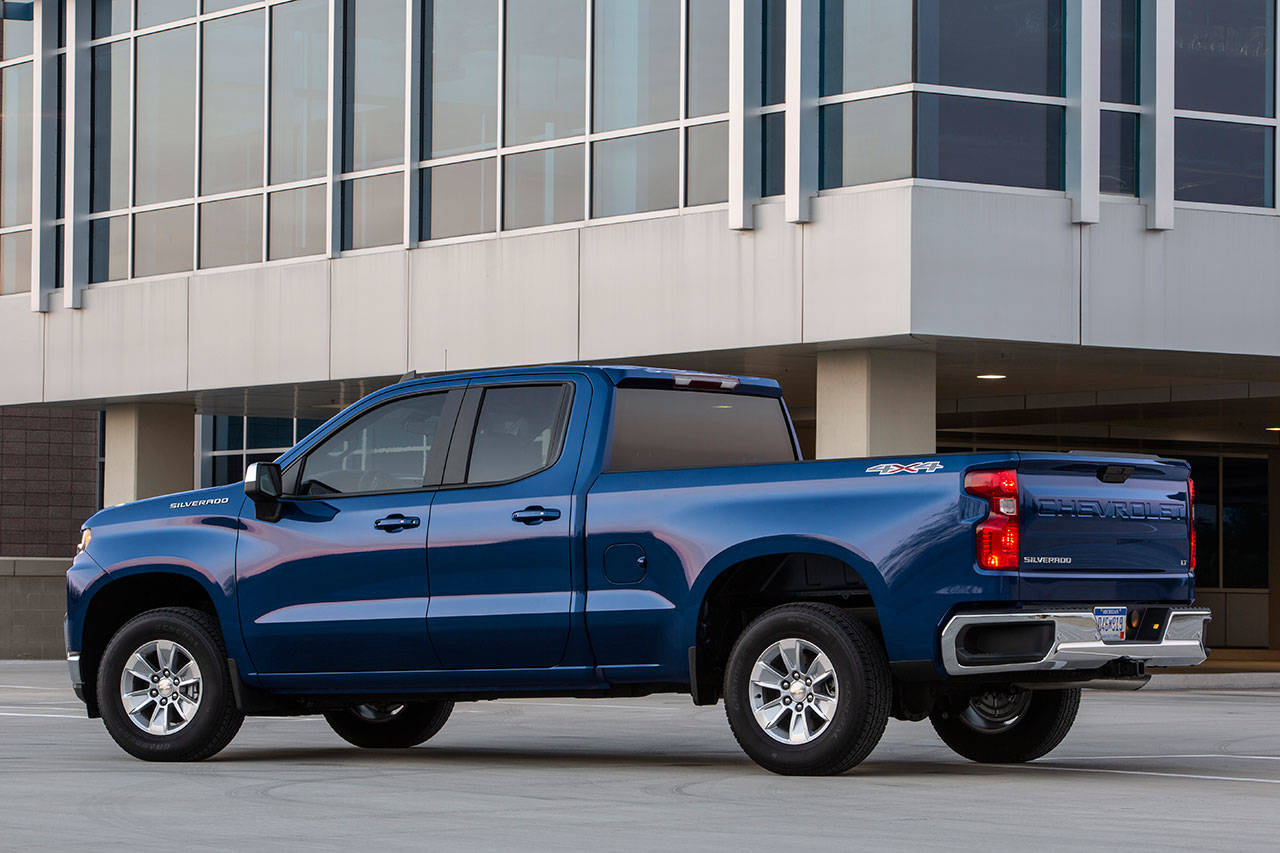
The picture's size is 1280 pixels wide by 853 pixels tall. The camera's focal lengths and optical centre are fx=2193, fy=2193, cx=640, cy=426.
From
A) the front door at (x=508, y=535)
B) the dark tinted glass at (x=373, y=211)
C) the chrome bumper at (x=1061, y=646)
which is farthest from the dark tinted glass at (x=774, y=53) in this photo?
the chrome bumper at (x=1061, y=646)

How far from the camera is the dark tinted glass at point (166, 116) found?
1096 inches

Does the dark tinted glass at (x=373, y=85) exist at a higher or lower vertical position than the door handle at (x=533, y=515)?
higher

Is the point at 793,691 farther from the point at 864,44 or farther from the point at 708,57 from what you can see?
the point at 708,57

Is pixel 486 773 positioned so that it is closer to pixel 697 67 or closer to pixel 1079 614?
pixel 1079 614

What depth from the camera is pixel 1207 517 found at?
3734 centimetres

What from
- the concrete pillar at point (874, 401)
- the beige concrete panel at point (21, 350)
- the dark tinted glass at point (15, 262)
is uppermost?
the dark tinted glass at point (15, 262)

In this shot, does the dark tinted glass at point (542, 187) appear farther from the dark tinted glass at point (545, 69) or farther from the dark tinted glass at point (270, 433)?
the dark tinted glass at point (270, 433)

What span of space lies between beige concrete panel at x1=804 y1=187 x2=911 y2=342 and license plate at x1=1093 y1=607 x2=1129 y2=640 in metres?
9.71

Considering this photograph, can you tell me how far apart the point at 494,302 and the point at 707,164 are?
310cm

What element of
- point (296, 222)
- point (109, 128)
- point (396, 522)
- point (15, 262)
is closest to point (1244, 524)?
point (296, 222)

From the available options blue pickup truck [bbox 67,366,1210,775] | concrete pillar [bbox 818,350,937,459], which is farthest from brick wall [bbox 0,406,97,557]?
blue pickup truck [bbox 67,366,1210,775]

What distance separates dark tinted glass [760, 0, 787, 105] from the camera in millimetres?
21234

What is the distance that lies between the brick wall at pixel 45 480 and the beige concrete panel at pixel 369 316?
19119 mm

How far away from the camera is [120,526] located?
12.1 metres
